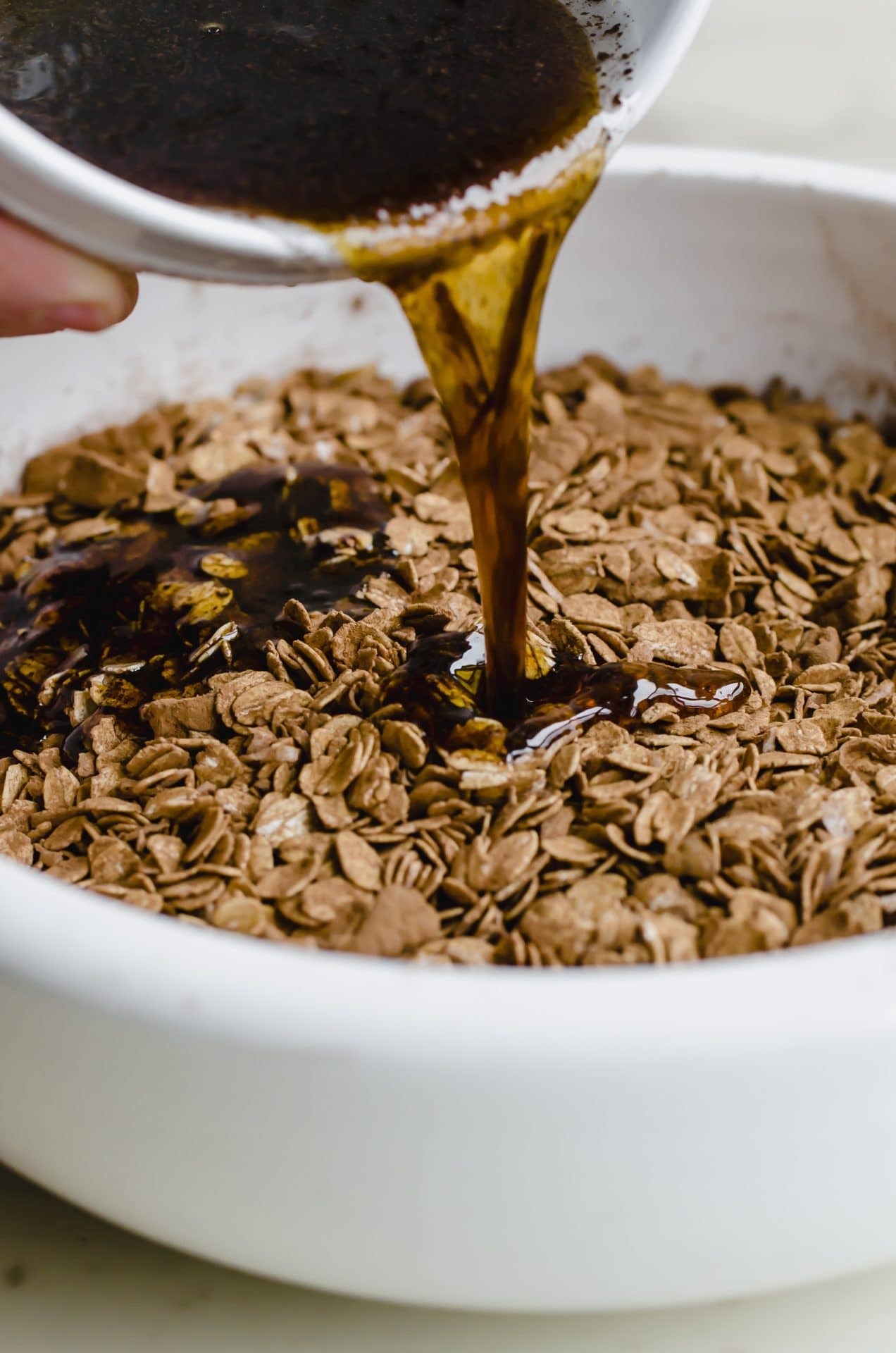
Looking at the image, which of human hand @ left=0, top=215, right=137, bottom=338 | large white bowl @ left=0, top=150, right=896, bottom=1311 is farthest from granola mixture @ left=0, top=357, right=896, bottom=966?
human hand @ left=0, top=215, right=137, bottom=338

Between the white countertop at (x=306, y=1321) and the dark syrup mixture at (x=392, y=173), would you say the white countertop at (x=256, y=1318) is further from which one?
the dark syrup mixture at (x=392, y=173)

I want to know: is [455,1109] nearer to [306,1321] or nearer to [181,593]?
[306,1321]

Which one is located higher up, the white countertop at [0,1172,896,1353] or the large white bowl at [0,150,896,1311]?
the large white bowl at [0,150,896,1311]

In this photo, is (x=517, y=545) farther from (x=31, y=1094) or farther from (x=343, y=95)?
(x=31, y=1094)

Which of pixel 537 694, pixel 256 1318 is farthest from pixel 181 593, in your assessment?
pixel 256 1318

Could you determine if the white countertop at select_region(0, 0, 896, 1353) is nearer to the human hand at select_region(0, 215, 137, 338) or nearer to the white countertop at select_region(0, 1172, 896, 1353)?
the white countertop at select_region(0, 1172, 896, 1353)

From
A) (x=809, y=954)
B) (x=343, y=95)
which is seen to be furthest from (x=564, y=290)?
(x=809, y=954)
